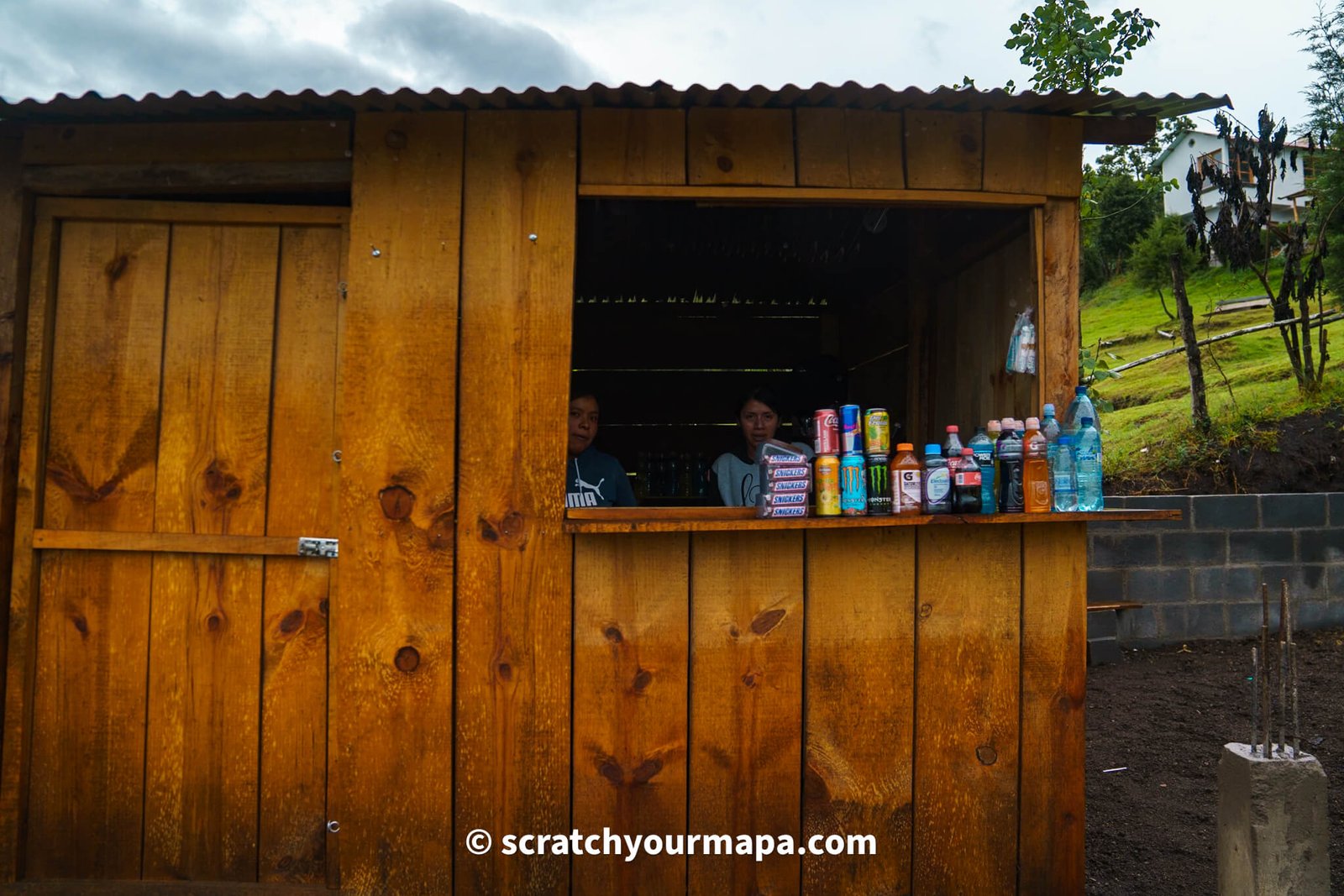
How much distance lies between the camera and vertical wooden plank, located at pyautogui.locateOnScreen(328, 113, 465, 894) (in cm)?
298

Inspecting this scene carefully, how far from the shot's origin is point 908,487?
2941mm

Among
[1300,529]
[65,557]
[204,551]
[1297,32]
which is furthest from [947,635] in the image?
[1297,32]

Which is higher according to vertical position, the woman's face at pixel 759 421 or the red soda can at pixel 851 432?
the woman's face at pixel 759 421

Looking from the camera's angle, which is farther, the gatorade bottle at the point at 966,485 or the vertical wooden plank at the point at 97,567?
the vertical wooden plank at the point at 97,567

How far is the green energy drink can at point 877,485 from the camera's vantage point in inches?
117

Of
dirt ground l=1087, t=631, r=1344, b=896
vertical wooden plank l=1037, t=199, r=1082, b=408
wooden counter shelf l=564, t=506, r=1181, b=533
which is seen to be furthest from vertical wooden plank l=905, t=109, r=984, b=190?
dirt ground l=1087, t=631, r=1344, b=896

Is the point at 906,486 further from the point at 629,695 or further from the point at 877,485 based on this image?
the point at 629,695

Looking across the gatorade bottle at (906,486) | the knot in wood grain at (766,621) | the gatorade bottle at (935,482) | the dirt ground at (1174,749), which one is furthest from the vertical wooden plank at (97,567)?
the dirt ground at (1174,749)

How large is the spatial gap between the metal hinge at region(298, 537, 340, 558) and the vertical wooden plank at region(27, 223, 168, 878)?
552mm

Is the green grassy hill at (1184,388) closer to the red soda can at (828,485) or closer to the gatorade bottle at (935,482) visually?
the gatorade bottle at (935,482)

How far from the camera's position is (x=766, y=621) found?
3.05 meters

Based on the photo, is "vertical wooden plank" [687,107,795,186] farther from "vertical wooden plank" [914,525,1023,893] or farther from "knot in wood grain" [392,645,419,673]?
"knot in wood grain" [392,645,419,673]

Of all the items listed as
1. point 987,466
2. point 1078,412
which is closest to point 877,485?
point 987,466

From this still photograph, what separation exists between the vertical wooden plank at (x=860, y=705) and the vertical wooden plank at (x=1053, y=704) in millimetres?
431
